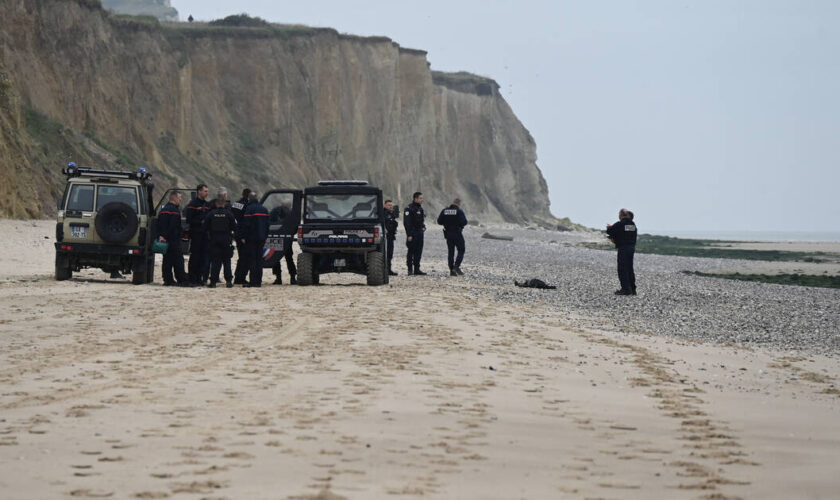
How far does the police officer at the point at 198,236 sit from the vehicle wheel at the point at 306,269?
1962mm

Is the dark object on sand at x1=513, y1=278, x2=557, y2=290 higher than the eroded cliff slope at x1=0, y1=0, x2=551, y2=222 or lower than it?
lower

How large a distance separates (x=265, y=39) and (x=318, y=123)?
776cm

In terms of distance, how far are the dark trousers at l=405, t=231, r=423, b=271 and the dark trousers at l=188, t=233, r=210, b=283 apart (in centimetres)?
588

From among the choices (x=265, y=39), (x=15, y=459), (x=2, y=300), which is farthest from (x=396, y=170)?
(x=15, y=459)

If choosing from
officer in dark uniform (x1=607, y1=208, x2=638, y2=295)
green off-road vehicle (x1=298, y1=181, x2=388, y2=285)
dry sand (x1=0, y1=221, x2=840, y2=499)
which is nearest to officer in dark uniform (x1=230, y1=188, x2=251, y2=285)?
green off-road vehicle (x1=298, y1=181, x2=388, y2=285)

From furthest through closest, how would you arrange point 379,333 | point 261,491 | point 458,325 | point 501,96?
point 501,96, point 458,325, point 379,333, point 261,491

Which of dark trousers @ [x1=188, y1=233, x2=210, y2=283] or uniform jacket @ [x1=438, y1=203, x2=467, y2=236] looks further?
uniform jacket @ [x1=438, y1=203, x2=467, y2=236]

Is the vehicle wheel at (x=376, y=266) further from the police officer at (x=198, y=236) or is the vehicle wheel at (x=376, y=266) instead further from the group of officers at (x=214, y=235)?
the police officer at (x=198, y=236)

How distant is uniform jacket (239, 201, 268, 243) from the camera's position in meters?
21.7

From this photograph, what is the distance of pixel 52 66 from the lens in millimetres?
58844

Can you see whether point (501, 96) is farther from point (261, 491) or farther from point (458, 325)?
point (261, 491)

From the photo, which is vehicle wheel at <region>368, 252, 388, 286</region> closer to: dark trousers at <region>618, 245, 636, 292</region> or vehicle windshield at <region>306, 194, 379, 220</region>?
vehicle windshield at <region>306, 194, 379, 220</region>

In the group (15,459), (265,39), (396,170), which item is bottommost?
(15,459)

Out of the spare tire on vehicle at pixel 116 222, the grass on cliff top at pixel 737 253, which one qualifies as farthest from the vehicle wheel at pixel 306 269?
the grass on cliff top at pixel 737 253
